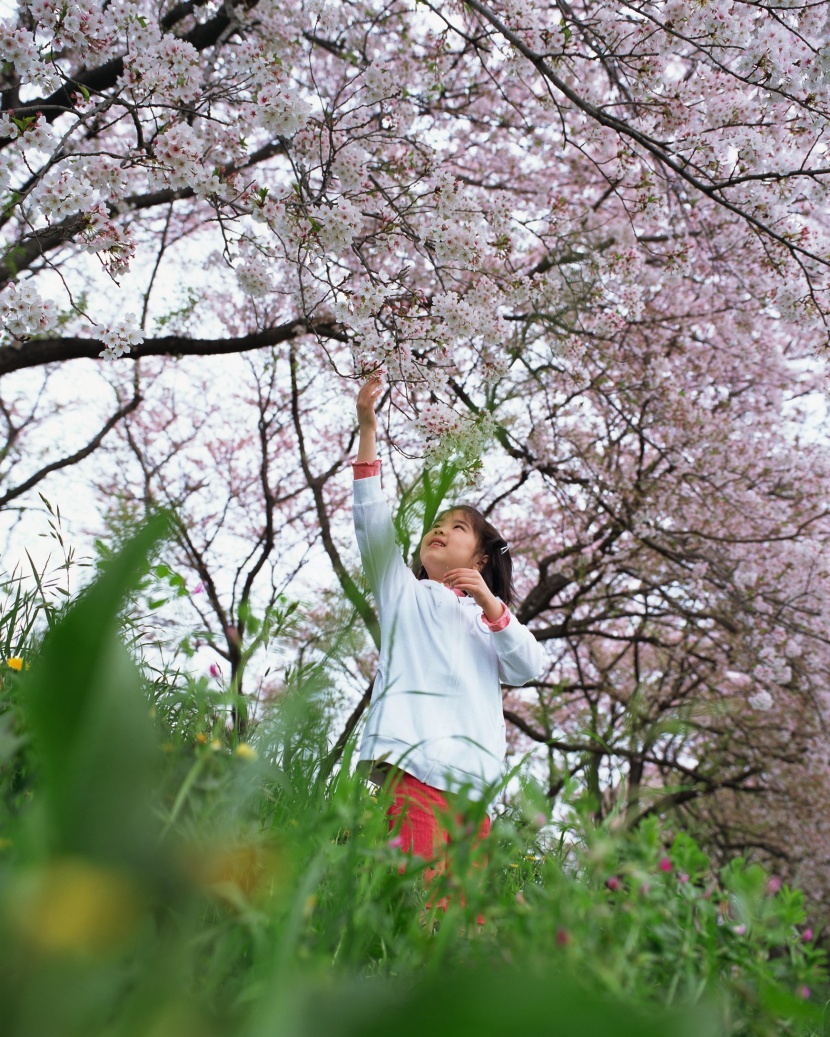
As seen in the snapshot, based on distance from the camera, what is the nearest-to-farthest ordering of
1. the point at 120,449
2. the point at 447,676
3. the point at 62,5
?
the point at 447,676
the point at 62,5
the point at 120,449

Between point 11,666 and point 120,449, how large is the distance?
31.4ft

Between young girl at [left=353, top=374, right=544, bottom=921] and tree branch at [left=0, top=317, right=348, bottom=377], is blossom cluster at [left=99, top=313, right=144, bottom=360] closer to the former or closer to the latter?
young girl at [left=353, top=374, right=544, bottom=921]

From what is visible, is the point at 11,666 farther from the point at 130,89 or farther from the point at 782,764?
the point at 782,764

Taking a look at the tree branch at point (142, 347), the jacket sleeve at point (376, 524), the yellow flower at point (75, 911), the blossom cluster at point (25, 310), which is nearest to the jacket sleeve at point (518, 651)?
the jacket sleeve at point (376, 524)

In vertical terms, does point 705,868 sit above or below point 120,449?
below

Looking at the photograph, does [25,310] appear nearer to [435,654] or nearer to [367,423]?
[367,423]

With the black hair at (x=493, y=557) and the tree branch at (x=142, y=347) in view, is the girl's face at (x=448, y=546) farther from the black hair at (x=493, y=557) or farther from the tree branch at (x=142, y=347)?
the tree branch at (x=142, y=347)

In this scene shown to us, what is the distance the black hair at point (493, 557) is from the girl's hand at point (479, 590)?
54cm

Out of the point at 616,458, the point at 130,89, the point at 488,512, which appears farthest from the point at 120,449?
the point at 130,89

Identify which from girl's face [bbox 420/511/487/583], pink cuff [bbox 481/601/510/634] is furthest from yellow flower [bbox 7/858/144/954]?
girl's face [bbox 420/511/487/583]

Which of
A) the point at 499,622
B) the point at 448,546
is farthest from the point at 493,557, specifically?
the point at 499,622

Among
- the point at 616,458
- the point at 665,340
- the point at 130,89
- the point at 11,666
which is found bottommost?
the point at 11,666

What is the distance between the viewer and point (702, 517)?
6508 millimetres

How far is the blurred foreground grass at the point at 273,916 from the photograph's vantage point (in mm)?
365
